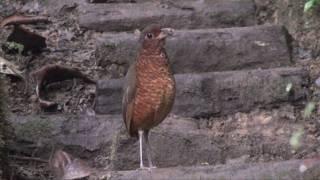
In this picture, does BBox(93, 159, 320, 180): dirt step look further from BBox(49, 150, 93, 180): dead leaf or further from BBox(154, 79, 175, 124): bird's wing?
BBox(154, 79, 175, 124): bird's wing

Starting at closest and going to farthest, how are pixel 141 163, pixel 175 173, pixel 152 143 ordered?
pixel 175 173 < pixel 141 163 < pixel 152 143

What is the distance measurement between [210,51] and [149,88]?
102 cm

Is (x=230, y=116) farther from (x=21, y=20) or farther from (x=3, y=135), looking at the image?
(x=21, y=20)

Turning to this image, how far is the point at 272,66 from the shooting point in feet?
17.2

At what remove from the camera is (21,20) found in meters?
5.82

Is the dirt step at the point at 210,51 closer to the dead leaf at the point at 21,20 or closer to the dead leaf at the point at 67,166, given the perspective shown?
the dead leaf at the point at 21,20

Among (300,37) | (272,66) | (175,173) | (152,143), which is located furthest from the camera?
(300,37)

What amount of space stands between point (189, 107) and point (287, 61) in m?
0.76

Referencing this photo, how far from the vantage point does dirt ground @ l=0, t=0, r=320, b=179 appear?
4566 millimetres

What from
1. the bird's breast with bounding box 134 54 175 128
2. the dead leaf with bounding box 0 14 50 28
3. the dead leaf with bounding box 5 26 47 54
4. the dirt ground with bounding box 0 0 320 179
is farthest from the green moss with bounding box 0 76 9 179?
the dead leaf with bounding box 0 14 50 28

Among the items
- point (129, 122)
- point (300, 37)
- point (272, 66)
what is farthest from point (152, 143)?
point (300, 37)

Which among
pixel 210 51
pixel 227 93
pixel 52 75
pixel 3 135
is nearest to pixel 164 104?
pixel 227 93

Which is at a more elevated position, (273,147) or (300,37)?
(300,37)

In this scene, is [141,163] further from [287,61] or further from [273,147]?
[287,61]
